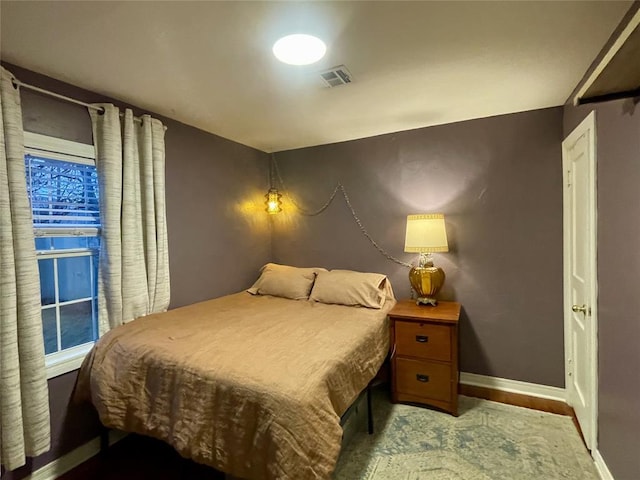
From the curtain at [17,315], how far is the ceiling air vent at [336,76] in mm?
1603

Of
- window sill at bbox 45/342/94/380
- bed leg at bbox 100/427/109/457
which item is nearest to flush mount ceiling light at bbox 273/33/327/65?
window sill at bbox 45/342/94/380

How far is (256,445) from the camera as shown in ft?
4.54

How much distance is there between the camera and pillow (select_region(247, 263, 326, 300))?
299 cm

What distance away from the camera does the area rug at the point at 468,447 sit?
1.86m

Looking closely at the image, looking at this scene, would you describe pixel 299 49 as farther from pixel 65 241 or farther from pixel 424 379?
pixel 424 379

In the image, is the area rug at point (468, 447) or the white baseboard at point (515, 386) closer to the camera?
the area rug at point (468, 447)

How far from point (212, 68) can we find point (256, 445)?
6.05 feet

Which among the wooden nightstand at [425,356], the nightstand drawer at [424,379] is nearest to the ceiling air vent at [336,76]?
the wooden nightstand at [425,356]

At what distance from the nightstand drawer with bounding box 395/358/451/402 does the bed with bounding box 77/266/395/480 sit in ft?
1.02

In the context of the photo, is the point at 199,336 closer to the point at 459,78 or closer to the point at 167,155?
the point at 167,155

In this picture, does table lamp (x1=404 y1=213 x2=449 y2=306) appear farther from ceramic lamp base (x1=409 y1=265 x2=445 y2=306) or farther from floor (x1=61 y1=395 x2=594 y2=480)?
floor (x1=61 y1=395 x2=594 y2=480)

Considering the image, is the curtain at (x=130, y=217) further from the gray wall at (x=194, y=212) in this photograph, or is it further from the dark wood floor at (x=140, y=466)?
the dark wood floor at (x=140, y=466)

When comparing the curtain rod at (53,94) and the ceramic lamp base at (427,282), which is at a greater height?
the curtain rod at (53,94)

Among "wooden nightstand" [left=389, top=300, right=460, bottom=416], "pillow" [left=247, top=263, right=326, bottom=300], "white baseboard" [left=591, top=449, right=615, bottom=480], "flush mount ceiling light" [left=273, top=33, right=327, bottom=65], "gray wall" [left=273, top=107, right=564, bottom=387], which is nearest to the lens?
"flush mount ceiling light" [left=273, top=33, right=327, bottom=65]
